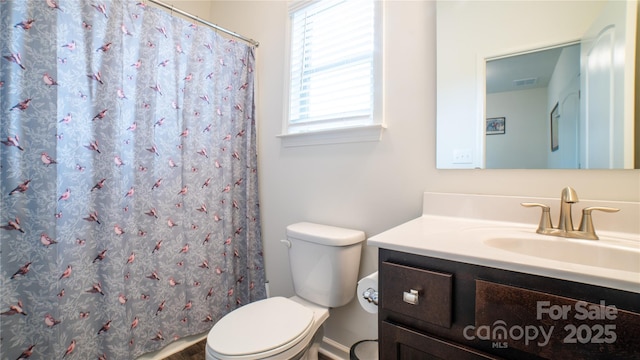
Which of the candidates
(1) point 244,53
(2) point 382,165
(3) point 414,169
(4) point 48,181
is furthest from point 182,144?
(3) point 414,169

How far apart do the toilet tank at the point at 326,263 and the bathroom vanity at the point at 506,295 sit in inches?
17.1

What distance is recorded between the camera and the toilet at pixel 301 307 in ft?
3.33

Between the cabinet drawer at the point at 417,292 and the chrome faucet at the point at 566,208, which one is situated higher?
the chrome faucet at the point at 566,208

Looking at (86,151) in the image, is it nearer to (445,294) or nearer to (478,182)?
(445,294)

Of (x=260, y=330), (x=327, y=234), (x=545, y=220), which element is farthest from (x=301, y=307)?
(x=545, y=220)

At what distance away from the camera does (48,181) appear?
3.71 ft

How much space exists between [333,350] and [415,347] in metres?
0.96

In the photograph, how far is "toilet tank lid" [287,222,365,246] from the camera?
1.31m

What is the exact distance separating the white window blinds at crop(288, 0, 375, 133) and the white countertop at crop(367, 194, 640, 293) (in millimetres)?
655

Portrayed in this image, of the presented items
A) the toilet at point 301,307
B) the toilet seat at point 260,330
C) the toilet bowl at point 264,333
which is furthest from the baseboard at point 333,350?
the toilet seat at point 260,330

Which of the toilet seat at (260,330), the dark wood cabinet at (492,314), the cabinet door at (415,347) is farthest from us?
the toilet seat at (260,330)

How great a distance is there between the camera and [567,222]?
88 cm

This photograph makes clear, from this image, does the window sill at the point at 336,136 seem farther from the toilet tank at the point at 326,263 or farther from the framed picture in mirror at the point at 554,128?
the framed picture in mirror at the point at 554,128

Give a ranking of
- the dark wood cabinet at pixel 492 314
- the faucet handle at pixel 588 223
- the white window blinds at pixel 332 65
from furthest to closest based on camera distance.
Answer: the white window blinds at pixel 332 65, the faucet handle at pixel 588 223, the dark wood cabinet at pixel 492 314
